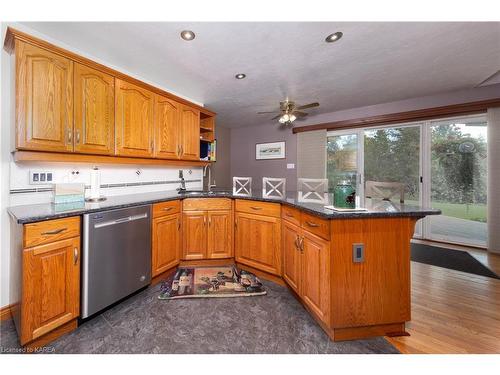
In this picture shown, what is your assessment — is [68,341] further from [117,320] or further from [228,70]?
[228,70]

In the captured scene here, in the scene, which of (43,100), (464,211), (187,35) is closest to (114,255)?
(43,100)

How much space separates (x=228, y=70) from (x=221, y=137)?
113 inches

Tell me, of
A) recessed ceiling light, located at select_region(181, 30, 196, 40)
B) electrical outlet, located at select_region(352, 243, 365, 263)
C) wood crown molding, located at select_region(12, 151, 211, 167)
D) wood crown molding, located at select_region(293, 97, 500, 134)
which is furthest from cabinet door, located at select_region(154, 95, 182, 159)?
wood crown molding, located at select_region(293, 97, 500, 134)

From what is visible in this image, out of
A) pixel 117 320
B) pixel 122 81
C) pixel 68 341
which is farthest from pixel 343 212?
pixel 122 81

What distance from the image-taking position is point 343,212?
142 centimetres

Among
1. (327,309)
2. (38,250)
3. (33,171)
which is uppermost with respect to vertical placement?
(33,171)

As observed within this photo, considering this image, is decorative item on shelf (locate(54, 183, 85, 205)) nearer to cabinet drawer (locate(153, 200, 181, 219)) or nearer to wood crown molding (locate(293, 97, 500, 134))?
cabinet drawer (locate(153, 200, 181, 219))

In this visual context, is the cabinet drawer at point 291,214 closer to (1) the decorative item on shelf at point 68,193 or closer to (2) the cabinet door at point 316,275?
(2) the cabinet door at point 316,275

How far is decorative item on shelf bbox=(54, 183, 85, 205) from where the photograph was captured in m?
1.69

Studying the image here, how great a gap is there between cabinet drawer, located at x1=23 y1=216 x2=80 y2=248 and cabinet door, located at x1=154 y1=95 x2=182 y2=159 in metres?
1.27

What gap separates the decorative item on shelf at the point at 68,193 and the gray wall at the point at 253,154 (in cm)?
371

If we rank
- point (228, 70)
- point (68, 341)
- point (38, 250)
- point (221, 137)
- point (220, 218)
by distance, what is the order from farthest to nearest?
point (221, 137)
point (220, 218)
point (228, 70)
point (68, 341)
point (38, 250)

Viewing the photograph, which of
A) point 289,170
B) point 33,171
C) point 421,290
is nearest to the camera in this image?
point 33,171

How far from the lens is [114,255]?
1737mm
